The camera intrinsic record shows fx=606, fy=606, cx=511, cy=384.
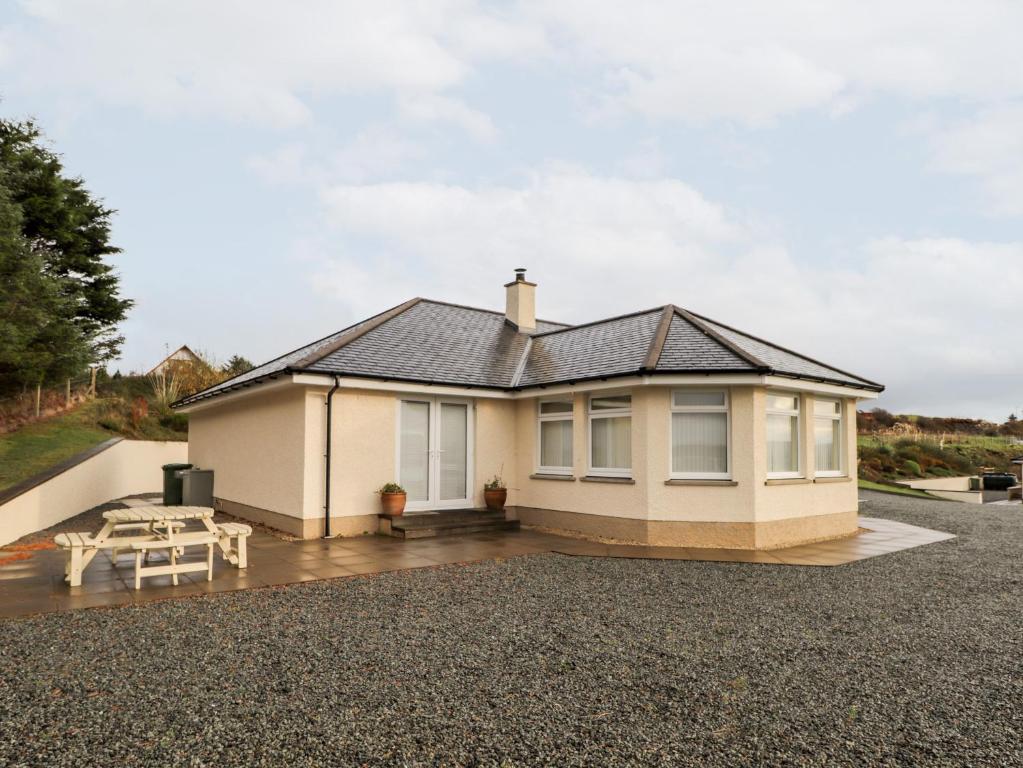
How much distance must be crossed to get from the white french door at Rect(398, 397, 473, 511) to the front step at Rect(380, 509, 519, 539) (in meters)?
0.41

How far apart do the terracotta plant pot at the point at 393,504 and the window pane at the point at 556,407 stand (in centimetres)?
332

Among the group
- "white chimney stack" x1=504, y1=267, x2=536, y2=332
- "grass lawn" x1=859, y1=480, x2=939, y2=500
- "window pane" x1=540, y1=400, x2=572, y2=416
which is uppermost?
"white chimney stack" x1=504, y1=267, x2=536, y2=332

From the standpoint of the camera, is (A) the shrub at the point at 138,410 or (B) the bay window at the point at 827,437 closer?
(B) the bay window at the point at 827,437

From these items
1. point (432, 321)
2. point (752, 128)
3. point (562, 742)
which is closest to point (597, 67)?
point (752, 128)

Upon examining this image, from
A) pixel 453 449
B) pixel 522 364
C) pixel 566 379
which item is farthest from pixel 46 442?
pixel 566 379

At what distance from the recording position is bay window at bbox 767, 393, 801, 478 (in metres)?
10.5

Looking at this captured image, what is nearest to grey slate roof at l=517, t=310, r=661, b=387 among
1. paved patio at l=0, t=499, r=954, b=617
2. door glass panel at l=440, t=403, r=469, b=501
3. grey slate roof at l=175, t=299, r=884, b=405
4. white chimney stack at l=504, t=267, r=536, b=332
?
grey slate roof at l=175, t=299, r=884, b=405

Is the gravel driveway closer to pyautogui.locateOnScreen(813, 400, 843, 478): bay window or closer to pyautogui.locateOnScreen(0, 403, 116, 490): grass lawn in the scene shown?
pyautogui.locateOnScreen(813, 400, 843, 478): bay window

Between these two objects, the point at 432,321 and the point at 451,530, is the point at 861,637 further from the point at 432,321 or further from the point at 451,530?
the point at 432,321

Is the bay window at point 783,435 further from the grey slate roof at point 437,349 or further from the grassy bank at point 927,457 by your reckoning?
the grassy bank at point 927,457

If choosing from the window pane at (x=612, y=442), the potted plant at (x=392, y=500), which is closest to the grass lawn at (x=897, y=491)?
the window pane at (x=612, y=442)

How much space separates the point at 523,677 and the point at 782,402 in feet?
26.9

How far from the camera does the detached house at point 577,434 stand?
9984mm

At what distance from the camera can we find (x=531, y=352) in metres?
14.4
